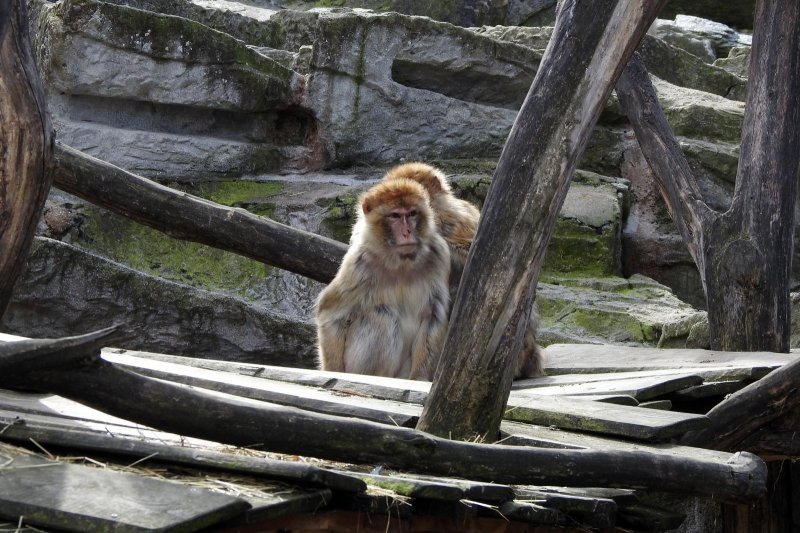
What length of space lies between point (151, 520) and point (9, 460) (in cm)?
52

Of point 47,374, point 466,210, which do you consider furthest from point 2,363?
point 466,210

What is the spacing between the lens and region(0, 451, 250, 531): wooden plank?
2.34m

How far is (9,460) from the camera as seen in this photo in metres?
2.67

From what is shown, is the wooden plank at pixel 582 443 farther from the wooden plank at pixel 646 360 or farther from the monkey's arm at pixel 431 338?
the monkey's arm at pixel 431 338

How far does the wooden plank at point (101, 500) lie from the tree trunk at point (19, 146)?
103 cm

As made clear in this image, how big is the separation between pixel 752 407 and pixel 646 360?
3.99 feet

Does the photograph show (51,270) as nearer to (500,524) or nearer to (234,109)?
(234,109)

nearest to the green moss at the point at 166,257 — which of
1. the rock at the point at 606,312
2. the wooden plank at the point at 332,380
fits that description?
the rock at the point at 606,312

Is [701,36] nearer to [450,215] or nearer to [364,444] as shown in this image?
[450,215]

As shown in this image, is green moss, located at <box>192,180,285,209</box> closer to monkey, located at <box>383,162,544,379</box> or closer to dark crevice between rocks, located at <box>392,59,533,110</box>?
dark crevice between rocks, located at <box>392,59,533,110</box>

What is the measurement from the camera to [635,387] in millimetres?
4887

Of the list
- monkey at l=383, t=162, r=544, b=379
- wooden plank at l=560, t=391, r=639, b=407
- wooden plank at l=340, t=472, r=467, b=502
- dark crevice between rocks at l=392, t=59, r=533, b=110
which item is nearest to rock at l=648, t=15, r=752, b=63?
dark crevice between rocks at l=392, t=59, r=533, b=110

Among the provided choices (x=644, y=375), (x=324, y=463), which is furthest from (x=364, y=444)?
(x=644, y=375)

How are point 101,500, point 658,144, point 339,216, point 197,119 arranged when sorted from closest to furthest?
point 101,500 < point 658,144 < point 339,216 < point 197,119
